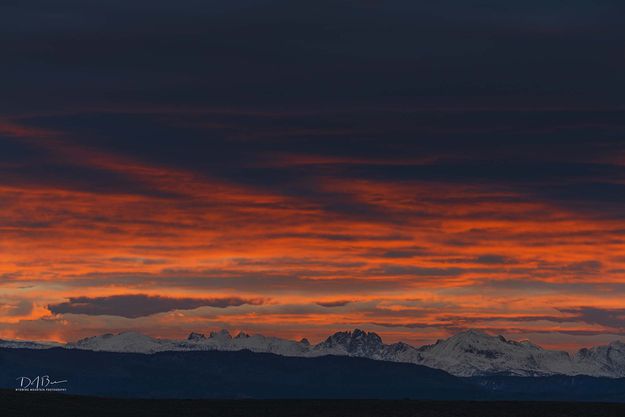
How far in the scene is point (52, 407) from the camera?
183750 millimetres

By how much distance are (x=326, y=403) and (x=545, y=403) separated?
121 ft

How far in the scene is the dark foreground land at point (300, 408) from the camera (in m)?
177

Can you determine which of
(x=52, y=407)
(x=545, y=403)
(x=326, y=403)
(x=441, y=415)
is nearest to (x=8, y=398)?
(x=52, y=407)

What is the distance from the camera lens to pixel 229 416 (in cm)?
17612

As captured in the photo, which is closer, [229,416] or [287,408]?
[229,416]

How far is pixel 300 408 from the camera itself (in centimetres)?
18662

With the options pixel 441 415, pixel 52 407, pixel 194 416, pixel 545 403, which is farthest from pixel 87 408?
pixel 545 403

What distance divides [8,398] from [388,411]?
62.5m

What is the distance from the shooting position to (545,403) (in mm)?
195375

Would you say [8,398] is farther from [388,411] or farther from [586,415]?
[586,415]

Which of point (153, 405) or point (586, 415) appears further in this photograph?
point (153, 405)

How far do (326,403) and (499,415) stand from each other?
31.9 metres

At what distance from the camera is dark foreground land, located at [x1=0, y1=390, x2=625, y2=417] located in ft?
580

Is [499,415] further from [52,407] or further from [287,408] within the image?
[52,407]
